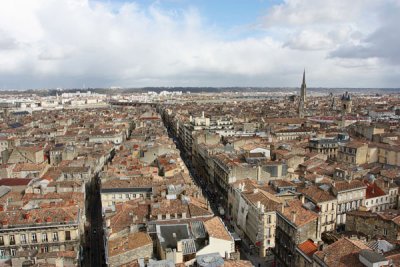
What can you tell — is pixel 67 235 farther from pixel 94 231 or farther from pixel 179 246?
pixel 179 246

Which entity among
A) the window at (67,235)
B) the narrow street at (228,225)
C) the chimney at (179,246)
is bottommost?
the narrow street at (228,225)

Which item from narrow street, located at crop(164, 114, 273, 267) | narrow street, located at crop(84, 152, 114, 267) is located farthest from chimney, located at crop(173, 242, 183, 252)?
narrow street, located at crop(84, 152, 114, 267)

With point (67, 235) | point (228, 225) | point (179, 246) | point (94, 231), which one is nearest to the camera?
point (179, 246)

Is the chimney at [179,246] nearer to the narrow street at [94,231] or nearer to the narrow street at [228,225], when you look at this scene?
the narrow street at [228,225]

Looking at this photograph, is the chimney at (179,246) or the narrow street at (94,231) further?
the narrow street at (94,231)

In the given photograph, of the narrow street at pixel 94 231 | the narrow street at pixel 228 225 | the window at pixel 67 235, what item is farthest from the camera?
the narrow street at pixel 228 225

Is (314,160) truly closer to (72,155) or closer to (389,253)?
(389,253)

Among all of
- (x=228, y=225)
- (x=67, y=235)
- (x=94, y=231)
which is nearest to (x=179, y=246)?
(x=67, y=235)

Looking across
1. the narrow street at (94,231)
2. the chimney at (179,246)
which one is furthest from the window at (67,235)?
the chimney at (179,246)

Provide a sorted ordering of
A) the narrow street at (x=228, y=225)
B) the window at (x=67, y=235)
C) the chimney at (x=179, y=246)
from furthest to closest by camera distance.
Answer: the narrow street at (x=228, y=225) → the window at (x=67, y=235) → the chimney at (x=179, y=246)

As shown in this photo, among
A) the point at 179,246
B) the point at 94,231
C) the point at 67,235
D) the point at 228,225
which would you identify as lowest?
the point at 228,225

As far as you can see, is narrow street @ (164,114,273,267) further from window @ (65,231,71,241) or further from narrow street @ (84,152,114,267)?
window @ (65,231,71,241)
